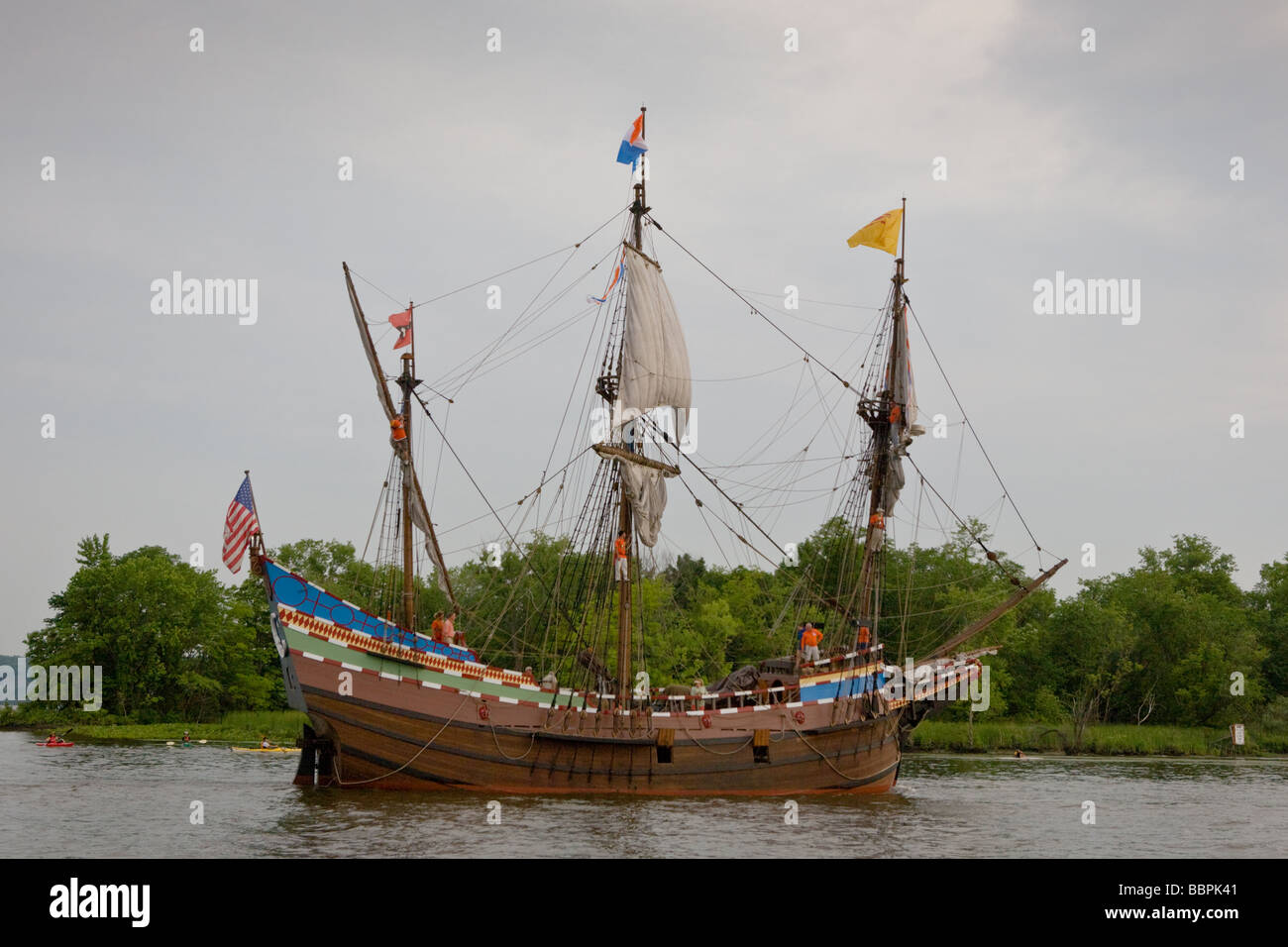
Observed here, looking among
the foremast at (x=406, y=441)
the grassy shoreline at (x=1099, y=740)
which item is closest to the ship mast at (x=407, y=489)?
the foremast at (x=406, y=441)

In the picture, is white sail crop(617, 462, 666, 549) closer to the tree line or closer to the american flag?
the american flag

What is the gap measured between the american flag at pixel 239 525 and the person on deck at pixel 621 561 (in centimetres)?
1296

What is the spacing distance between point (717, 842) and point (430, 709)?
38.4 feet

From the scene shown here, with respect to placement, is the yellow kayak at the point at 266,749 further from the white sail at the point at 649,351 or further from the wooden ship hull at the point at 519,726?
the white sail at the point at 649,351

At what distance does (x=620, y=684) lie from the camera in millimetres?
41938

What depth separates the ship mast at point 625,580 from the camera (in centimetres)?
4219

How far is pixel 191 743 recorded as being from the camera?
210 ft

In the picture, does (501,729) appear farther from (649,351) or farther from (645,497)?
(649,351)

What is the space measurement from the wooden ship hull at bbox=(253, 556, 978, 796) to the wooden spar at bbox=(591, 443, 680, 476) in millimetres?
8683

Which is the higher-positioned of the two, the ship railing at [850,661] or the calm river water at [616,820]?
the ship railing at [850,661]

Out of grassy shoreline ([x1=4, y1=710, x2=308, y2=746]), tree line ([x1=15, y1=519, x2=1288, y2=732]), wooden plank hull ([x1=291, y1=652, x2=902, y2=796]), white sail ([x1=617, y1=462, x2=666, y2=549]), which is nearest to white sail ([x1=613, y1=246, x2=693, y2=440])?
white sail ([x1=617, y1=462, x2=666, y2=549])

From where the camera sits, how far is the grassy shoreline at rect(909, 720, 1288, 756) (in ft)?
210
